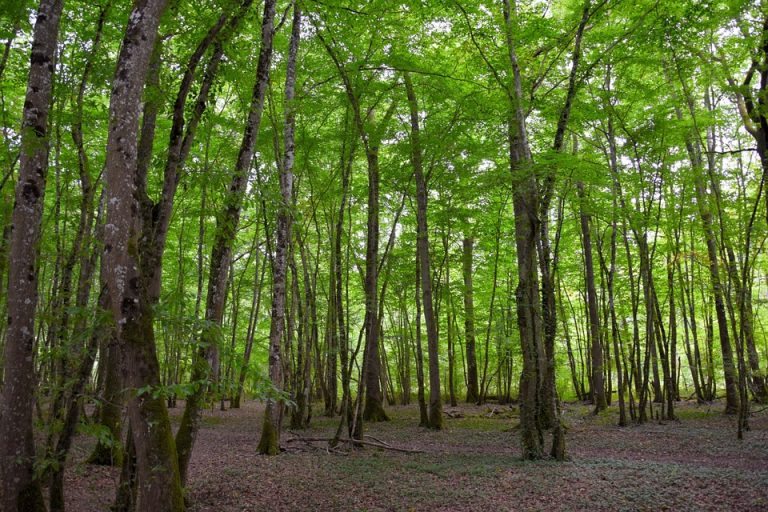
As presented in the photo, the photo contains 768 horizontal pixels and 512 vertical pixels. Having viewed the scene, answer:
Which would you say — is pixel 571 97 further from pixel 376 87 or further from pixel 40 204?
pixel 40 204

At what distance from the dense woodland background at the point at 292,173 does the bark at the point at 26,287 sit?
0.07 ft

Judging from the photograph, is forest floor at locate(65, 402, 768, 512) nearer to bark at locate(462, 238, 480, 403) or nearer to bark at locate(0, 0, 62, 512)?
bark at locate(0, 0, 62, 512)

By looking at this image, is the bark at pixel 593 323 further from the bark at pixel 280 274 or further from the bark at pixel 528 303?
the bark at pixel 280 274

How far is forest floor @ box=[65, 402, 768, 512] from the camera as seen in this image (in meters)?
6.32

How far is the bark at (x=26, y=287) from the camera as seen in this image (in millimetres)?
4867

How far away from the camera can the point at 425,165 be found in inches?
574

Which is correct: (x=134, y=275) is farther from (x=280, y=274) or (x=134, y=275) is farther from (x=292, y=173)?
(x=292, y=173)

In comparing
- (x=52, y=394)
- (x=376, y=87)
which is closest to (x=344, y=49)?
(x=376, y=87)

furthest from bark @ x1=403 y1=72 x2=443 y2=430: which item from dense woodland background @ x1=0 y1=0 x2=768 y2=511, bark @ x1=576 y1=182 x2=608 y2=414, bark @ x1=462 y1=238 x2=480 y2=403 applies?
bark @ x1=462 y1=238 x2=480 y2=403

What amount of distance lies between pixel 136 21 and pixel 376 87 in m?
8.72

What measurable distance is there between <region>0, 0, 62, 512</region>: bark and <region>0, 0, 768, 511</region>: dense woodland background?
0.07 feet

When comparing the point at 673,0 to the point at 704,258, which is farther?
the point at 704,258

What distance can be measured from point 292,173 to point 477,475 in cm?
658

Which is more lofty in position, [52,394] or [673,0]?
[673,0]
